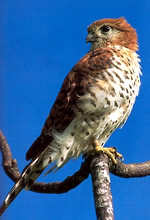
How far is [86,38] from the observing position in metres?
4.94

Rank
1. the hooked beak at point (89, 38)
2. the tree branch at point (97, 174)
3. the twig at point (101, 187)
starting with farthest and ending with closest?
the hooked beak at point (89, 38)
the tree branch at point (97, 174)
the twig at point (101, 187)

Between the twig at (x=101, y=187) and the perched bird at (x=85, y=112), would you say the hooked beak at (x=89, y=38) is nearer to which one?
→ the perched bird at (x=85, y=112)

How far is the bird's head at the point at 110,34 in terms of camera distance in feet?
16.1

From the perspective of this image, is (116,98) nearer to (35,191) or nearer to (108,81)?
(108,81)

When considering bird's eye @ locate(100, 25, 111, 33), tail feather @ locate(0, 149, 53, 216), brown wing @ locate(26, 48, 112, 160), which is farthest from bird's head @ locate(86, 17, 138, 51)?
tail feather @ locate(0, 149, 53, 216)

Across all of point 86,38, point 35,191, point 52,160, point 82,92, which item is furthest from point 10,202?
point 86,38

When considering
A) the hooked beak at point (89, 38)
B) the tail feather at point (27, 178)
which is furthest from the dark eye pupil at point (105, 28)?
the tail feather at point (27, 178)

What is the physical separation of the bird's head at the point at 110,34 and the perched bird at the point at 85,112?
47 cm

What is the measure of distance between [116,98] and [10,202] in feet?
4.01

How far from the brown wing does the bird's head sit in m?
0.59

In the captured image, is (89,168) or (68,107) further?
(68,107)

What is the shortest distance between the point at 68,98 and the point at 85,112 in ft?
0.73

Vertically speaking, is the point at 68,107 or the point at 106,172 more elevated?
the point at 68,107

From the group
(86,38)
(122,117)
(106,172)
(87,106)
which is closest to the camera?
(106,172)
